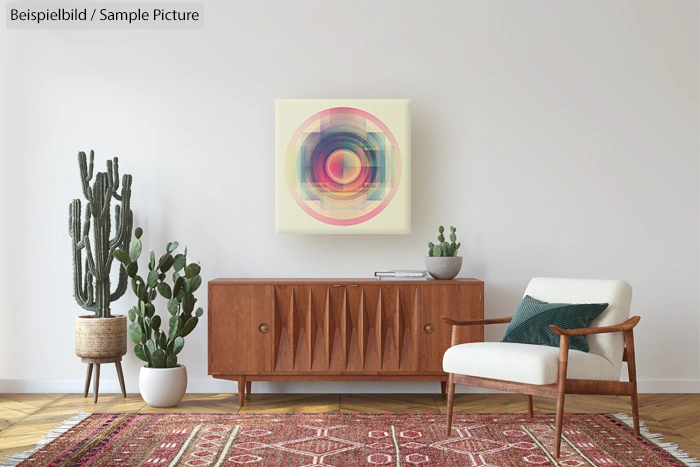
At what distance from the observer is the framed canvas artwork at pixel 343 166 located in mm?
4676

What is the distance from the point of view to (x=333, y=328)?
4.37m

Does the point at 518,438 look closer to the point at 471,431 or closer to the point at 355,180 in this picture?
the point at 471,431

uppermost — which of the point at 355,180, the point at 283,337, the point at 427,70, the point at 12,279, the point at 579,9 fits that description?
the point at 579,9

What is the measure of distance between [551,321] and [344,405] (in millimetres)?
1418

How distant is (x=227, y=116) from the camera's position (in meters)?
4.84

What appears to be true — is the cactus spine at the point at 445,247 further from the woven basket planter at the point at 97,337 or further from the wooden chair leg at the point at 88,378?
the wooden chair leg at the point at 88,378

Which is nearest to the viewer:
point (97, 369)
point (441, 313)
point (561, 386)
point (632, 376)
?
point (561, 386)

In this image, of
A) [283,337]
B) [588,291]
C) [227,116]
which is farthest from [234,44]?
[588,291]

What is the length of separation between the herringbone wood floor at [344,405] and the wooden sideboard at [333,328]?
0.18 m

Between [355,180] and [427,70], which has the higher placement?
[427,70]

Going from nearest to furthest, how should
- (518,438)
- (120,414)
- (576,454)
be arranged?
1. (576,454)
2. (518,438)
3. (120,414)

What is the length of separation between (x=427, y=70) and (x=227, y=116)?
138 cm

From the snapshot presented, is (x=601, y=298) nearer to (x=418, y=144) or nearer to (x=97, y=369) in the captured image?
(x=418, y=144)

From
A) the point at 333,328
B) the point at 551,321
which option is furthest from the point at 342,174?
the point at 551,321
